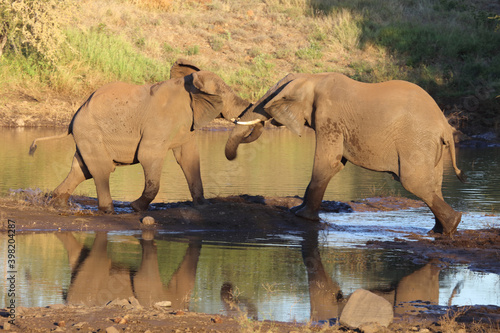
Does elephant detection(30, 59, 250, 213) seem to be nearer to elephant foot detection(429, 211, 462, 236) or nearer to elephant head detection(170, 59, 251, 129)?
elephant head detection(170, 59, 251, 129)

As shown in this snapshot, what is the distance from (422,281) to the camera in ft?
26.7

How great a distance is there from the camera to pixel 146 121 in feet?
38.4

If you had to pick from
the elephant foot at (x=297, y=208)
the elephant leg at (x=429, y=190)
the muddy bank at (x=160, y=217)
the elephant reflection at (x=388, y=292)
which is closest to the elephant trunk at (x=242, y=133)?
the muddy bank at (x=160, y=217)

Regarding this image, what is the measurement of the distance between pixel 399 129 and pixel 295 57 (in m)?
26.3

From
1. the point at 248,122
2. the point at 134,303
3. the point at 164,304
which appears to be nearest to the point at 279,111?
the point at 248,122

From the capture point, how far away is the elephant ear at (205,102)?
11.7 m

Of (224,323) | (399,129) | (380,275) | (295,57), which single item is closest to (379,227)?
(399,129)

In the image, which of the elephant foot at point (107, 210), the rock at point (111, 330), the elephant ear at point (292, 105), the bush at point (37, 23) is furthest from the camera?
the bush at point (37, 23)

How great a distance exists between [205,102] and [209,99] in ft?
0.28

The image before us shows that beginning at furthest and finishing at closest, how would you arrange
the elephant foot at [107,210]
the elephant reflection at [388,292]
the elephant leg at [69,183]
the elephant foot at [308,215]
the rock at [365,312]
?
1. the elephant leg at [69,183]
2. the elephant foot at [107,210]
3. the elephant foot at [308,215]
4. the elephant reflection at [388,292]
5. the rock at [365,312]

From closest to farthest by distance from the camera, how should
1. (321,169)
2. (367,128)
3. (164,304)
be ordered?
(164,304), (367,128), (321,169)

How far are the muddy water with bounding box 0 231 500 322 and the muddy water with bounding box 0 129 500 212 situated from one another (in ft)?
13.8

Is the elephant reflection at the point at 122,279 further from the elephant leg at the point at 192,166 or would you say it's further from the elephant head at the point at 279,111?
the elephant head at the point at 279,111

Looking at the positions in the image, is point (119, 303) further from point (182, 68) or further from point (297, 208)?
point (182, 68)
